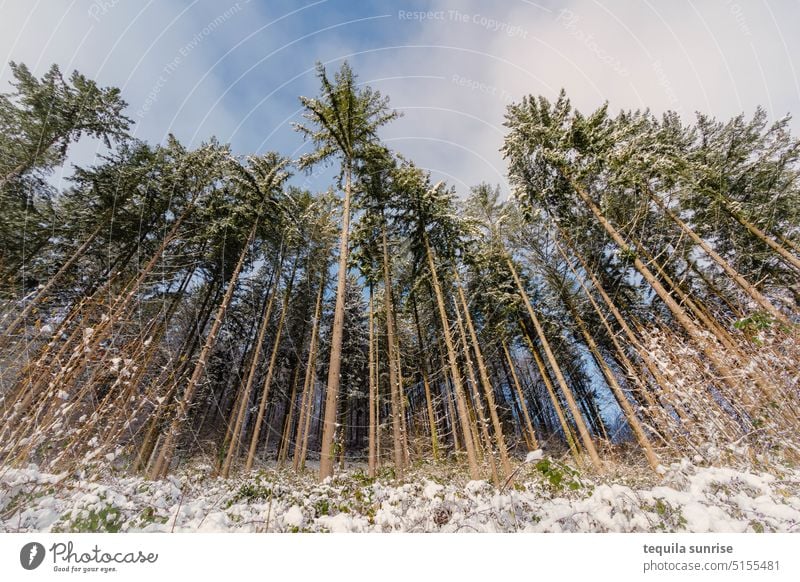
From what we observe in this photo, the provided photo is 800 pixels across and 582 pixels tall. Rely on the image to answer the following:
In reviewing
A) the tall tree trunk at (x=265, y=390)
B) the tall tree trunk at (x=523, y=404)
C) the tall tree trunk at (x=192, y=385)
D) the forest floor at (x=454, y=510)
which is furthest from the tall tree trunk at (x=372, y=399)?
the tall tree trunk at (x=523, y=404)

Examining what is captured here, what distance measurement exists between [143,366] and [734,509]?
692 cm

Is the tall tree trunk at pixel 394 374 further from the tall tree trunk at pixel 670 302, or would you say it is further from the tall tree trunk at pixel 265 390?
the tall tree trunk at pixel 670 302

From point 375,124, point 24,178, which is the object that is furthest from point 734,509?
point 24,178

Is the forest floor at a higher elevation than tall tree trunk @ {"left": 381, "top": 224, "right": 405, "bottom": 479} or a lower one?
lower

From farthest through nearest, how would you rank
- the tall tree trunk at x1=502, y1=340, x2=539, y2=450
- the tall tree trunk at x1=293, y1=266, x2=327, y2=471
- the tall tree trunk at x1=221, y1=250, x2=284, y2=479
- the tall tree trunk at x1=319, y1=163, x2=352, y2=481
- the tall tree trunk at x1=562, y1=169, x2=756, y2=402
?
the tall tree trunk at x1=502, y1=340, x2=539, y2=450 < the tall tree trunk at x1=293, y1=266, x2=327, y2=471 < the tall tree trunk at x1=221, y1=250, x2=284, y2=479 < the tall tree trunk at x1=319, y1=163, x2=352, y2=481 < the tall tree trunk at x1=562, y1=169, x2=756, y2=402

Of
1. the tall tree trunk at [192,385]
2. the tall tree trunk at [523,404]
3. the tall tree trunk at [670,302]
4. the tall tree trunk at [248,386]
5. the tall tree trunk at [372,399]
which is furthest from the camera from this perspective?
the tall tree trunk at [523,404]

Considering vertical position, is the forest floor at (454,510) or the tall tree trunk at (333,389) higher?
the tall tree trunk at (333,389)

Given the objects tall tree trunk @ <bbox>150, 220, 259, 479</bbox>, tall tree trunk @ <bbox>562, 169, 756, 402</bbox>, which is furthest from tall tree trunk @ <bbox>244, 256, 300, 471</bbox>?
tall tree trunk @ <bbox>562, 169, 756, 402</bbox>

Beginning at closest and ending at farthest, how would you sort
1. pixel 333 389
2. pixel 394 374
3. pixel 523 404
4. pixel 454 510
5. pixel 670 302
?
pixel 454 510
pixel 333 389
pixel 670 302
pixel 394 374
pixel 523 404

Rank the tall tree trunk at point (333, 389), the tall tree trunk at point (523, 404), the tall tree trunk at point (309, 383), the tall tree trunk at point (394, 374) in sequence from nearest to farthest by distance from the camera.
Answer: the tall tree trunk at point (333, 389) → the tall tree trunk at point (394, 374) → the tall tree trunk at point (309, 383) → the tall tree trunk at point (523, 404)
